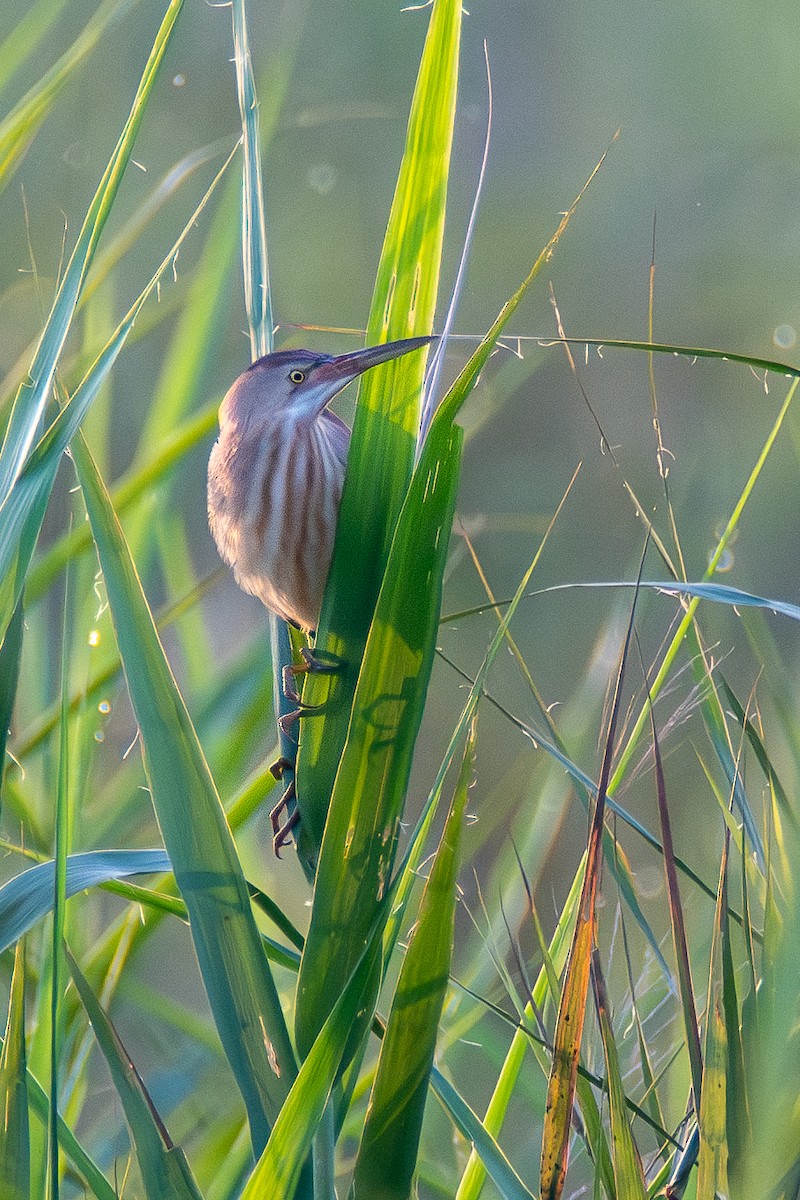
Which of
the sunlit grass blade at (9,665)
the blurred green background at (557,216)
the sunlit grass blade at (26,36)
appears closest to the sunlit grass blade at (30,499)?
the sunlit grass blade at (9,665)

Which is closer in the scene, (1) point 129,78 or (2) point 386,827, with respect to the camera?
(2) point 386,827

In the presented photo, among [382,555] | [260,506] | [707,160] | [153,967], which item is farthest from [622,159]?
[382,555]

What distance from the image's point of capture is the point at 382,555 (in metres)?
0.69

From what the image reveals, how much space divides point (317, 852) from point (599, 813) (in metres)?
0.24

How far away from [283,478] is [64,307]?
16.1 inches

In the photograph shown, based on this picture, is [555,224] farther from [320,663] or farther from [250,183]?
[320,663]

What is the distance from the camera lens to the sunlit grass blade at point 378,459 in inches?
26.2

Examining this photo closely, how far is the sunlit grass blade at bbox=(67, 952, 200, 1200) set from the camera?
56 centimetres

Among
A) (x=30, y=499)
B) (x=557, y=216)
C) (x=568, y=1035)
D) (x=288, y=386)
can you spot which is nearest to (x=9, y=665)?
(x=30, y=499)

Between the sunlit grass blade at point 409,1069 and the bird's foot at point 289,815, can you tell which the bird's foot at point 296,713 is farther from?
the sunlit grass blade at point 409,1069

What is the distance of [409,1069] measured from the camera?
1.82 ft

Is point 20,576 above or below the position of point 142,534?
below

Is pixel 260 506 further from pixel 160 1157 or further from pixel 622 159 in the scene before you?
pixel 622 159

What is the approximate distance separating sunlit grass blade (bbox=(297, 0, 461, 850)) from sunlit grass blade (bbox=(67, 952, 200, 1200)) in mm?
155
